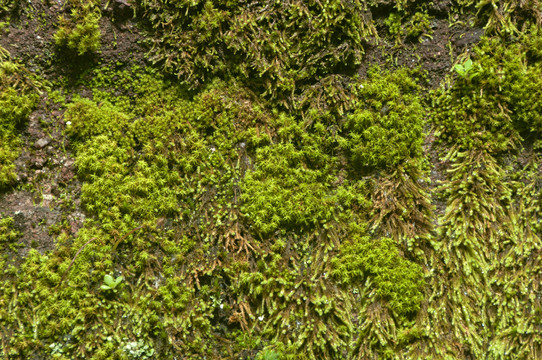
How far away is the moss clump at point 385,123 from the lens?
2762 millimetres

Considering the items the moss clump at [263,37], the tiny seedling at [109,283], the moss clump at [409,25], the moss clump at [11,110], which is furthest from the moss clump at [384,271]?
the moss clump at [11,110]

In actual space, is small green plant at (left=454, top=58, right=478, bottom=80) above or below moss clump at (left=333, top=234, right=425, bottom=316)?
above

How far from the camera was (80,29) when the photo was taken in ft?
9.33

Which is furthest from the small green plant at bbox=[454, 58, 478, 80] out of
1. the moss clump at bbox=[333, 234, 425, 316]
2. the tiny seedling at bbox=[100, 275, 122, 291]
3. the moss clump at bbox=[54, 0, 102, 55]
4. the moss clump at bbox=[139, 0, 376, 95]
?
the tiny seedling at bbox=[100, 275, 122, 291]

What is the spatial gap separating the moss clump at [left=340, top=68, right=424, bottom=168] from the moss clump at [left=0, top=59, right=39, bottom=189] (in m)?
2.54

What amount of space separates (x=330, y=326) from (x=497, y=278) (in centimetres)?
132

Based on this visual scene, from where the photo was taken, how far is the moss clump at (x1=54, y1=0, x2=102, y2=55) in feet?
9.30

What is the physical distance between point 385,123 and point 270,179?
1.03 meters

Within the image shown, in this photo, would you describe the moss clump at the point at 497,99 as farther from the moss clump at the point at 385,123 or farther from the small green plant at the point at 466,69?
the moss clump at the point at 385,123

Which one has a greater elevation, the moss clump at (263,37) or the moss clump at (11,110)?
the moss clump at (263,37)

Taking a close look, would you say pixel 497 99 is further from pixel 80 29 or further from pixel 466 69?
pixel 80 29

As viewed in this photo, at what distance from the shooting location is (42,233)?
8.58 ft

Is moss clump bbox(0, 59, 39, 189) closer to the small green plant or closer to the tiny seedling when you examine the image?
the tiny seedling

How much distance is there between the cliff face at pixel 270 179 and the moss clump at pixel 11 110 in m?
0.01
